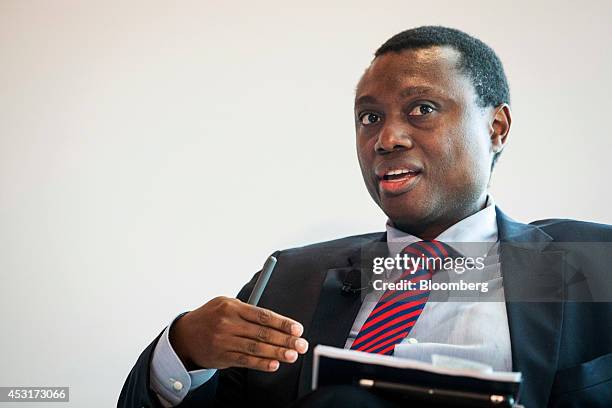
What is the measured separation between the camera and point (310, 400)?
0.94 m

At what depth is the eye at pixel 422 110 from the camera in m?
1.55

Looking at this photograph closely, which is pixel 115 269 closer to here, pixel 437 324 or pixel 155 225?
pixel 155 225

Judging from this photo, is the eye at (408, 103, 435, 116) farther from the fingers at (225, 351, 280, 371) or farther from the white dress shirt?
the fingers at (225, 351, 280, 371)

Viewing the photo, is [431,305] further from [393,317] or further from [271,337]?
[271,337]

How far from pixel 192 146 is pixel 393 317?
0.81 m

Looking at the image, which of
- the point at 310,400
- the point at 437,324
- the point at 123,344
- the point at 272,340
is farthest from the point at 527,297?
the point at 123,344

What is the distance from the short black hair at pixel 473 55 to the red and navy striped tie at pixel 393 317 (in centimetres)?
39

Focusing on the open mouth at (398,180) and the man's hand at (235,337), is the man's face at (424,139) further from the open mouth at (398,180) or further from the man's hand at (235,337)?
the man's hand at (235,337)

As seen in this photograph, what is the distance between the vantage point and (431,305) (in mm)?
1483

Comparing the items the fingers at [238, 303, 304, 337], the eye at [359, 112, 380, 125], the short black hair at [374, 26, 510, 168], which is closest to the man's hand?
the fingers at [238, 303, 304, 337]

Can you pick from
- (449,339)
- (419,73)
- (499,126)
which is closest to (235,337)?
(449,339)

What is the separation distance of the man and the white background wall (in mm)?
220

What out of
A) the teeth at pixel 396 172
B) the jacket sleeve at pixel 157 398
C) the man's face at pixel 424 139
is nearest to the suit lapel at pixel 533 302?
the man's face at pixel 424 139

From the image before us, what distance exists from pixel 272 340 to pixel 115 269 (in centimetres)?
84
